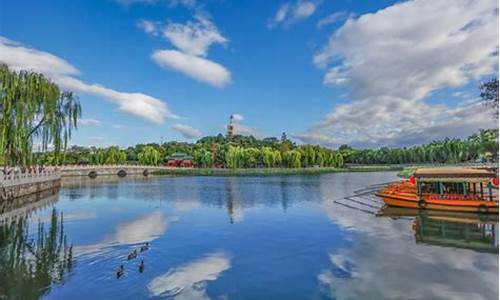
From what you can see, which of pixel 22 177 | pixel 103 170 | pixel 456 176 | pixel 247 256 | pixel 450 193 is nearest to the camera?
pixel 247 256

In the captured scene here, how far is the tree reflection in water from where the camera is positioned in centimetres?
650

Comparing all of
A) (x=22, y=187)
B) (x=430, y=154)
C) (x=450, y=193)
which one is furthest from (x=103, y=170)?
(x=430, y=154)

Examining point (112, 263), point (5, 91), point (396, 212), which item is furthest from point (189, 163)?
point (112, 263)

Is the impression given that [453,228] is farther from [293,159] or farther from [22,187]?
[293,159]

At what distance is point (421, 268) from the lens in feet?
24.8

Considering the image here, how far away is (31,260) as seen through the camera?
8.34 meters

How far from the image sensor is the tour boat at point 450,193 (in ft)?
47.0

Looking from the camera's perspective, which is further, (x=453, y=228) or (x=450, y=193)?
(x=450, y=193)

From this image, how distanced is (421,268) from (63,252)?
8.80 metres

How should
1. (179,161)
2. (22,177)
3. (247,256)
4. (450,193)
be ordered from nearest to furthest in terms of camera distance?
1. (247,256)
2. (450,193)
3. (22,177)
4. (179,161)

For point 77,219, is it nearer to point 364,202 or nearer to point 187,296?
point 187,296

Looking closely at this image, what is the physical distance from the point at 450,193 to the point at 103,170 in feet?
159

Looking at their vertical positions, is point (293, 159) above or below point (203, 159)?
below

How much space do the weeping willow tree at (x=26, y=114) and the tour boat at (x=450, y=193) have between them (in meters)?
19.4
